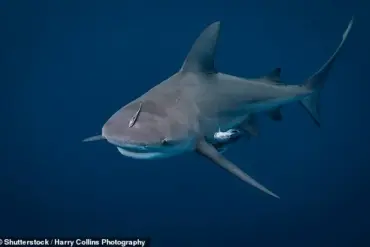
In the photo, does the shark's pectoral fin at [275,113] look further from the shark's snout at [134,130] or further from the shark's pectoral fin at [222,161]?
the shark's snout at [134,130]

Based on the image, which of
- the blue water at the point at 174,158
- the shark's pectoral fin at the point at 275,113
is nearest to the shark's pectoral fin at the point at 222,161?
the shark's pectoral fin at the point at 275,113

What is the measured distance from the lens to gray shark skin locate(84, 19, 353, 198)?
4.05 metres

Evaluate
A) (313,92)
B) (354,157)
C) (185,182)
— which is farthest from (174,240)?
(354,157)

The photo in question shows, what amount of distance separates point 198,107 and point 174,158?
24.9ft

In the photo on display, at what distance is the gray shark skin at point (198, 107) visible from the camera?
4.05 m

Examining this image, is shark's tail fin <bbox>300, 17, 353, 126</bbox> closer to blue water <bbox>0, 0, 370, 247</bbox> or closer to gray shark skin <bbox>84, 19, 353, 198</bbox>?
gray shark skin <bbox>84, 19, 353, 198</bbox>

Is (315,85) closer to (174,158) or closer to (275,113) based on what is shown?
(275,113)

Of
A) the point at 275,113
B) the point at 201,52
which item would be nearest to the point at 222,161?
the point at 201,52

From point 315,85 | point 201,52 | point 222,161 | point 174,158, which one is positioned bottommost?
point 174,158

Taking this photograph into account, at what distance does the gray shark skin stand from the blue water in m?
6.02

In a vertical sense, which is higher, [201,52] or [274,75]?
[201,52]

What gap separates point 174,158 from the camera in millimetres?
12781

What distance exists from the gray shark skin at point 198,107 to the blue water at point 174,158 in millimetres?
6016

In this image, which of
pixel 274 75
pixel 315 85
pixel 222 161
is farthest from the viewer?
pixel 315 85
